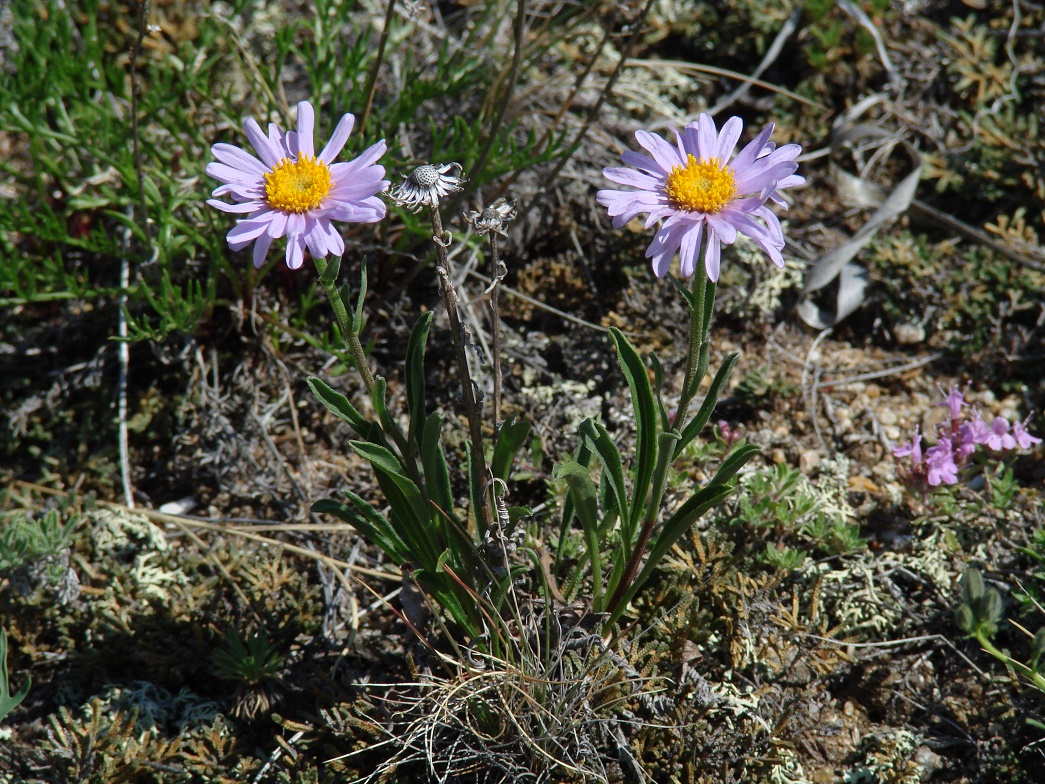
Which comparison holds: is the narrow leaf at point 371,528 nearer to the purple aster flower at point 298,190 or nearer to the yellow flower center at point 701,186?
the purple aster flower at point 298,190

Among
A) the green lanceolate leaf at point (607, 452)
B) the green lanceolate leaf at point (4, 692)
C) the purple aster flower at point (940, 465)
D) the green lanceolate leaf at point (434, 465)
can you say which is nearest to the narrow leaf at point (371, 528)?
the green lanceolate leaf at point (434, 465)

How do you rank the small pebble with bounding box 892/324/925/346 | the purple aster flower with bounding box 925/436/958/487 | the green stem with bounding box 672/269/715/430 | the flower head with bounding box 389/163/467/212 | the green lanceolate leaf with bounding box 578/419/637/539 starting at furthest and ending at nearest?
1. the small pebble with bounding box 892/324/925/346
2. the purple aster flower with bounding box 925/436/958/487
3. the green lanceolate leaf with bounding box 578/419/637/539
4. the green stem with bounding box 672/269/715/430
5. the flower head with bounding box 389/163/467/212

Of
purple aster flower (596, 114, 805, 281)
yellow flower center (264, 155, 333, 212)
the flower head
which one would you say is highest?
purple aster flower (596, 114, 805, 281)

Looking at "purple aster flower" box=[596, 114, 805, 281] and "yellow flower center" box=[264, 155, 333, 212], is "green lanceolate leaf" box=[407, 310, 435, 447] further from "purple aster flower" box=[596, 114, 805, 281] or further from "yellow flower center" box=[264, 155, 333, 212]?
"purple aster flower" box=[596, 114, 805, 281]

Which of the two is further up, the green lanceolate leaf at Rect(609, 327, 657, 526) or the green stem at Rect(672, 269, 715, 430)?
the green stem at Rect(672, 269, 715, 430)

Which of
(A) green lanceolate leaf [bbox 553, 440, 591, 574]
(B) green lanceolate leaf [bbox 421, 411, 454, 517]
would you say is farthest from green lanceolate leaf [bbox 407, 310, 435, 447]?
(A) green lanceolate leaf [bbox 553, 440, 591, 574]

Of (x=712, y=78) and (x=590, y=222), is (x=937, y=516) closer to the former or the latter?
(x=590, y=222)
